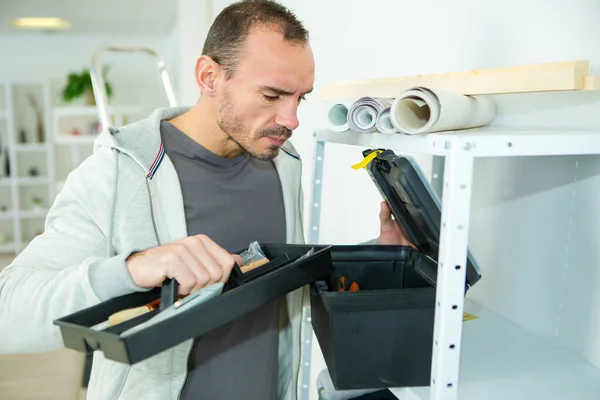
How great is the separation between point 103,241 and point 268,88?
1.41 feet

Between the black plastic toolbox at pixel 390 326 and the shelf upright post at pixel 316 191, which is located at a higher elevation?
the shelf upright post at pixel 316 191

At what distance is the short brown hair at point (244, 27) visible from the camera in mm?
1169

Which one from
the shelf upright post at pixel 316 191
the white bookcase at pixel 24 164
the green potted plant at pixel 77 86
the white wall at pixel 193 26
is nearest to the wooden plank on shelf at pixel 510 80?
the shelf upright post at pixel 316 191

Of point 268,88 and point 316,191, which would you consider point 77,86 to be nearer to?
point 316,191

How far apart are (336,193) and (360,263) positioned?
2.78 ft

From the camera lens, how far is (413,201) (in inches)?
34.4

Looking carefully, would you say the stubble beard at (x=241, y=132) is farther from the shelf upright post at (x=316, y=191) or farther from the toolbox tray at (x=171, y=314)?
the toolbox tray at (x=171, y=314)

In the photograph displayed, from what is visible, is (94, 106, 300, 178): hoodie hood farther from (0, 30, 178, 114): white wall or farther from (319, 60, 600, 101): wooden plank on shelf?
(0, 30, 178, 114): white wall

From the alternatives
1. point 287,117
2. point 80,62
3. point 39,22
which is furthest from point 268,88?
point 80,62

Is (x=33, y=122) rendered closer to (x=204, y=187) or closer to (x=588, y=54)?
(x=204, y=187)

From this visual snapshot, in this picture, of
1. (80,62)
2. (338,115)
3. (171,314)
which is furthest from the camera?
(80,62)

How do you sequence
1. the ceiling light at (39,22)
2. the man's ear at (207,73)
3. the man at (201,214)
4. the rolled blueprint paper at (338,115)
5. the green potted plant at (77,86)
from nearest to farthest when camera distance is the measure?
the man at (201,214), the rolled blueprint paper at (338,115), the man's ear at (207,73), the ceiling light at (39,22), the green potted plant at (77,86)

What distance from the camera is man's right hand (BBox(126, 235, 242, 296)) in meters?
0.79

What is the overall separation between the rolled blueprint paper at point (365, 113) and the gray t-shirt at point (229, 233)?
41cm
